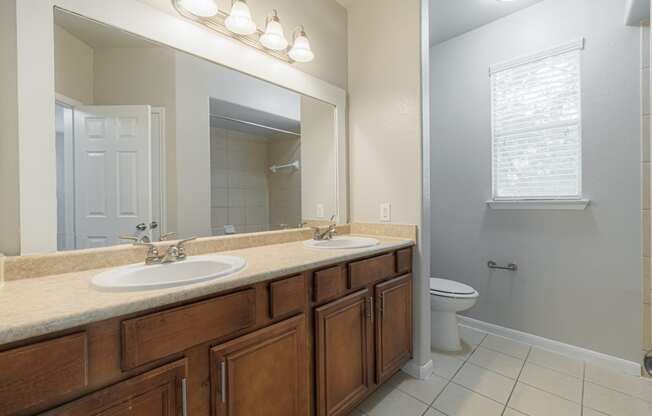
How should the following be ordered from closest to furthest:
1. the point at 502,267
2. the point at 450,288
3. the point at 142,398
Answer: the point at 142,398 → the point at 450,288 → the point at 502,267

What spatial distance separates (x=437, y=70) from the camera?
264 centimetres

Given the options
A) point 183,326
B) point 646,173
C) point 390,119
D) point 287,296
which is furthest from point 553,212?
point 183,326

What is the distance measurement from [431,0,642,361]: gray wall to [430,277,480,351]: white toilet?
0.47 metres

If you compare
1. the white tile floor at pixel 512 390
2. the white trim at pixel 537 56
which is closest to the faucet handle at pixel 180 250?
the white tile floor at pixel 512 390

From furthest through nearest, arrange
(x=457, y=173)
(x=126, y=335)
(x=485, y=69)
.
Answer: (x=457, y=173), (x=485, y=69), (x=126, y=335)

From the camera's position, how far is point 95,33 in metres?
1.12

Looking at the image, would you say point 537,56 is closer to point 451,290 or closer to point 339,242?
point 451,290

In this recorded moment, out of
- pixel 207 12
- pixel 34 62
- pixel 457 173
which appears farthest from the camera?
pixel 457 173

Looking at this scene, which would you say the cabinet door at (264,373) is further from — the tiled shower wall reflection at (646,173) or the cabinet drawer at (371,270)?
the tiled shower wall reflection at (646,173)

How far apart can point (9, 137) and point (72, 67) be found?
34 cm

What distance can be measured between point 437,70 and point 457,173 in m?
0.98

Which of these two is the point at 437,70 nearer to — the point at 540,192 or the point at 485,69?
the point at 485,69

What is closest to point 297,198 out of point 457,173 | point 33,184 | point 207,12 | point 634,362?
point 207,12

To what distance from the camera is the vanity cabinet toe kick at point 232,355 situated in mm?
627
